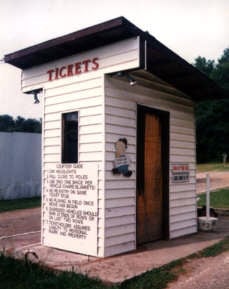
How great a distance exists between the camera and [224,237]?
9195 mm

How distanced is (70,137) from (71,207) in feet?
4.48

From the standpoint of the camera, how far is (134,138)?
311 inches

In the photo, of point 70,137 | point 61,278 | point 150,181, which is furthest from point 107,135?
point 61,278

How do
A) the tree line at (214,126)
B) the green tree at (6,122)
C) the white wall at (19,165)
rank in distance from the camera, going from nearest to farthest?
the white wall at (19,165)
the tree line at (214,126)
the green tree at (6,122)

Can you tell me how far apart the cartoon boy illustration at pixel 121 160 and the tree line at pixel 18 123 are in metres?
52.4

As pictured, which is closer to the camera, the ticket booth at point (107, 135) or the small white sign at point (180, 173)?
the ticket booth at point (107, 135)

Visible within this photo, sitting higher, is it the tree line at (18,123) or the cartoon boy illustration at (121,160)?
the tree line at (18,123)

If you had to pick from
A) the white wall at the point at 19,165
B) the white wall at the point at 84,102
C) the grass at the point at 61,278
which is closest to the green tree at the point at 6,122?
the white wall at the point at 19,165

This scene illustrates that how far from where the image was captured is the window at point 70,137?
25.4ft

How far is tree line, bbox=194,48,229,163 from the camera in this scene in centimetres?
5175

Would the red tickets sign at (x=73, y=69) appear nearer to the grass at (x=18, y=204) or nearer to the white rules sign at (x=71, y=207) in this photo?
the white rules sign at (x=71, y=207)

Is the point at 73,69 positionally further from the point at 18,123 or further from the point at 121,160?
the point at 18,123

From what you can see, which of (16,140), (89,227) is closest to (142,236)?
(89,227)

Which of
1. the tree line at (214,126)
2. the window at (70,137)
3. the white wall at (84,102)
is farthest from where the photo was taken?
the tree line at (214,126)
